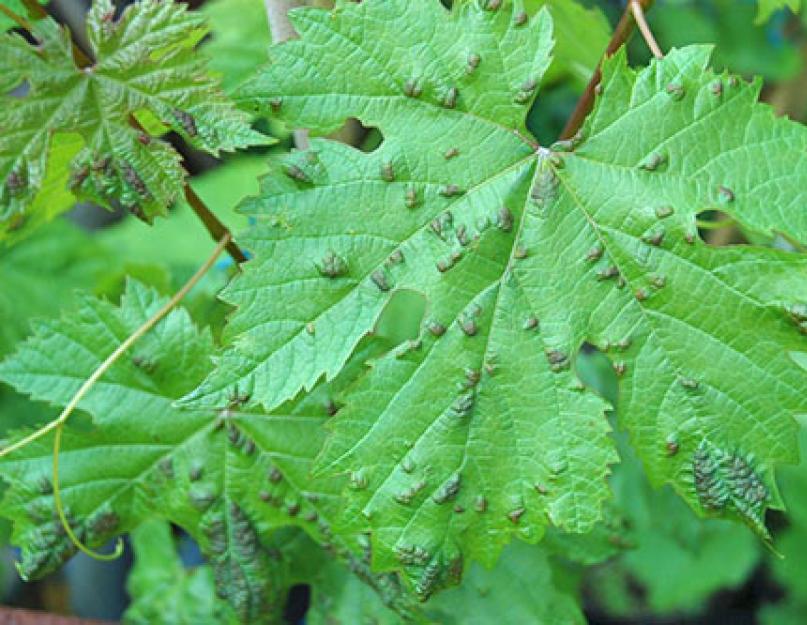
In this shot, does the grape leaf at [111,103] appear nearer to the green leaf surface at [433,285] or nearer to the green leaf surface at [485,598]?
the green leaf surface at [433,285]

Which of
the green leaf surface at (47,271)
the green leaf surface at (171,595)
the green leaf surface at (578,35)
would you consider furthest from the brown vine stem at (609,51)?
the green leaf surface at (47,271)

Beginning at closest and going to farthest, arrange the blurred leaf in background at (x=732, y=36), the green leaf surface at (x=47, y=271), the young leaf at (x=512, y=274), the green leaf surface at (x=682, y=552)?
the young leaf at (x=512, y=274)
the green leaf surface at (x=47, y=271)
the green leaf surface at (x=682, y=552)
the blurred leaf in background at (x=732, y=36)

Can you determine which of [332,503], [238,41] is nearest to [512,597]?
[332,503]

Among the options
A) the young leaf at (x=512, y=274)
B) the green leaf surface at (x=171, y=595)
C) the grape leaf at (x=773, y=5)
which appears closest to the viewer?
the young leaf at (x=512, y=274)

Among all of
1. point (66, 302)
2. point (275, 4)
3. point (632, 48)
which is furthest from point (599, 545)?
point (632, 48)

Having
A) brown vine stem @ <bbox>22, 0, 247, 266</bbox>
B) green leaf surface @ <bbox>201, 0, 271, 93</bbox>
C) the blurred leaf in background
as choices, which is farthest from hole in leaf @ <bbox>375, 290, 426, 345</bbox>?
the blurred leaf in background

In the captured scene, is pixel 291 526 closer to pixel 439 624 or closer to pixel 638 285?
pixel 439 624

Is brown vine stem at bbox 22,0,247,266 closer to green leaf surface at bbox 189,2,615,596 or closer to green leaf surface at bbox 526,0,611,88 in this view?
green leaf surface at bbox 189,2,615,596
